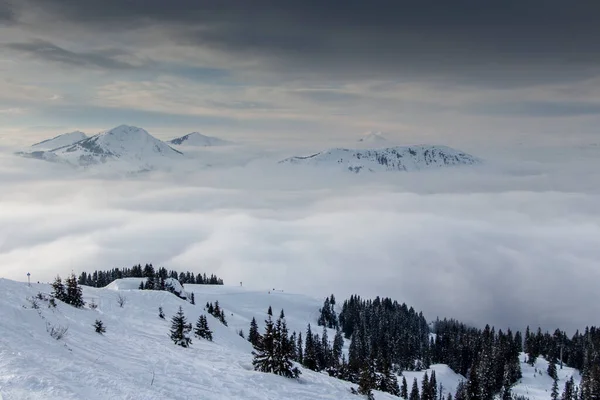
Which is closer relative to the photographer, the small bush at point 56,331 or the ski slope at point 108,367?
the ski slope at point 108,367

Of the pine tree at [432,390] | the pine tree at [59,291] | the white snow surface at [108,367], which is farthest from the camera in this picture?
the pine tree at [432,390]

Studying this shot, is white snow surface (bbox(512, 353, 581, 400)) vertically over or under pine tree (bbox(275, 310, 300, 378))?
under

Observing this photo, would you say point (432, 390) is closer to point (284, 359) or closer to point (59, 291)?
point (284, 359)

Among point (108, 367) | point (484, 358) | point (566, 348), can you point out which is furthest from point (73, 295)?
point (566, 348)

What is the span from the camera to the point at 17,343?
57.6ft

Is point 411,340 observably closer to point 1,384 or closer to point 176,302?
point 176,302

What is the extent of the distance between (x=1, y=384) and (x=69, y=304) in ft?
80.6

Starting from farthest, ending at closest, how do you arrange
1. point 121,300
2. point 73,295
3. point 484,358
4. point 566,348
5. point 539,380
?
point 566,348, point 539,380, point 484,358, point 121,300, point 73,295

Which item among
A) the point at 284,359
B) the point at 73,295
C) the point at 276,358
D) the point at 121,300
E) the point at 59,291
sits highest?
the point at 59,291

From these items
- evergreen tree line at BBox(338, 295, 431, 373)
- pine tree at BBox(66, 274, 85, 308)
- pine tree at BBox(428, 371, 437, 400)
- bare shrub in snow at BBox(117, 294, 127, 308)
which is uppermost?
pine tree at BBox(66, 274, 85, 308)

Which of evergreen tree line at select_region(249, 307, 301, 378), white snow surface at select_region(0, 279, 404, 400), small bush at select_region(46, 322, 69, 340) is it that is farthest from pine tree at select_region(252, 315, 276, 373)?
small bush at select_region(46, 322, 69, 340)

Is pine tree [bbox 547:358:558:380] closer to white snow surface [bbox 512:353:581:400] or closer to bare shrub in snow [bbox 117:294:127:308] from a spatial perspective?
white snow surface [bbox 512:353:581:400]

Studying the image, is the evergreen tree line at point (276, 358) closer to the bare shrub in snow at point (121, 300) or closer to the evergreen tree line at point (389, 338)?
the bare shrub in snow at point (121, 300)

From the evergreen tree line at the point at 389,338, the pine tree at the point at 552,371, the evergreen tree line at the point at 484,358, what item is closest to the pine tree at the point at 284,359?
the evergreen tree line at the point at 484,358
